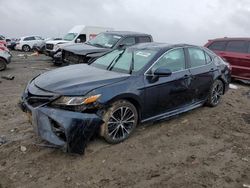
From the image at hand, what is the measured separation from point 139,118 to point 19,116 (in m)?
2.58

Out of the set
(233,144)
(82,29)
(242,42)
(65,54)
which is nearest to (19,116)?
(233,144)

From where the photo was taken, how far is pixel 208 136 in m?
5.66

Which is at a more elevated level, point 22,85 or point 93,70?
point 93,70

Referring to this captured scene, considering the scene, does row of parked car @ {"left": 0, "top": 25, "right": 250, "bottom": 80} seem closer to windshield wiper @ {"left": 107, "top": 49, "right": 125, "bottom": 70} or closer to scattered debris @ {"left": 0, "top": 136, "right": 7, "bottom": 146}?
windshield wiper @ {"left": 107, "top": 49, "right": 125, "bottom": 70}

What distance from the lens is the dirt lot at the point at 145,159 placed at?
4074mm

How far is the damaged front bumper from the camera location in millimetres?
4367

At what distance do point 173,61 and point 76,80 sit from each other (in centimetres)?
209

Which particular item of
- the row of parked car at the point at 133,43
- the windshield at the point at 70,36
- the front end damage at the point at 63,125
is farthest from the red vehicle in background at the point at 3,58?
the front end damage at the point at 63,125

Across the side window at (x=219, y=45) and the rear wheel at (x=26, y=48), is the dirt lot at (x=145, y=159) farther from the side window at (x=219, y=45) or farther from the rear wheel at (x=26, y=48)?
the rear wheel at (x=26, y=48)

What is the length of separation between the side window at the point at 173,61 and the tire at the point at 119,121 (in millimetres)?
921

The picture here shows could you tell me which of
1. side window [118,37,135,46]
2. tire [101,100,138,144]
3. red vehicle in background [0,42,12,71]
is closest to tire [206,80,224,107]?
tire [101,100,138,144]

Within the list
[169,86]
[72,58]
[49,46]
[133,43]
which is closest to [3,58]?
[72,58]

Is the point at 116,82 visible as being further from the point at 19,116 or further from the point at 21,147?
the point at 19,116

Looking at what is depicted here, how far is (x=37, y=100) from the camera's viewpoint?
15.4 feet
